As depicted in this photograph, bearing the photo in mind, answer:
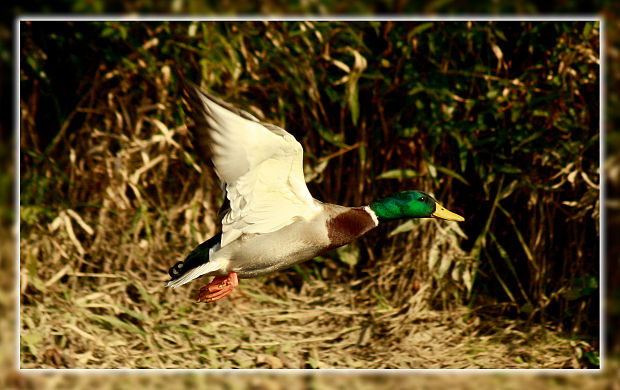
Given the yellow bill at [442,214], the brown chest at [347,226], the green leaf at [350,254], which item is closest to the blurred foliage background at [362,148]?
the green leaf at [350,254]

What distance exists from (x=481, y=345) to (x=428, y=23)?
807 mm

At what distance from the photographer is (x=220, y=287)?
157 cm

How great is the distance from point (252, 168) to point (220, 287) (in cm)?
28

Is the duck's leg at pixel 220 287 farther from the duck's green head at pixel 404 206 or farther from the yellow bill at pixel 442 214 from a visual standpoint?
the yellow bill at pixel 442 214

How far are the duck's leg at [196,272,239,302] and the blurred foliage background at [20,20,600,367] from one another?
1.34 feet

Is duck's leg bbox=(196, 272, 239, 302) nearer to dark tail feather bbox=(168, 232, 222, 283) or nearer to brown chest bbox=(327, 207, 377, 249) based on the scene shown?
dark tail feather bbox=(168, 232, 222, 283)

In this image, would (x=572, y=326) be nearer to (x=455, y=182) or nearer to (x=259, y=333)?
(x=455, y=182)

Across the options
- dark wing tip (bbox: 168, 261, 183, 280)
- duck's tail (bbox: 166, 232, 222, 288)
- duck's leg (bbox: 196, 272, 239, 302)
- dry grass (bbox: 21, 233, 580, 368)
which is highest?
duck's tail (bbox: 166, 232, 222, 288)

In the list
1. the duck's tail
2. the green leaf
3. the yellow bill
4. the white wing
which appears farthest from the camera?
the green leaf

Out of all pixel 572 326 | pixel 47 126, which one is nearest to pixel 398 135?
pixel 572 326

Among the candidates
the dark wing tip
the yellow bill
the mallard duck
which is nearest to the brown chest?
the mallard duck

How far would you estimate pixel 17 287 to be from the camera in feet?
5.98

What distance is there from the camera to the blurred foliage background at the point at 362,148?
6.27 ft

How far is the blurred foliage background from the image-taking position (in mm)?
1912
